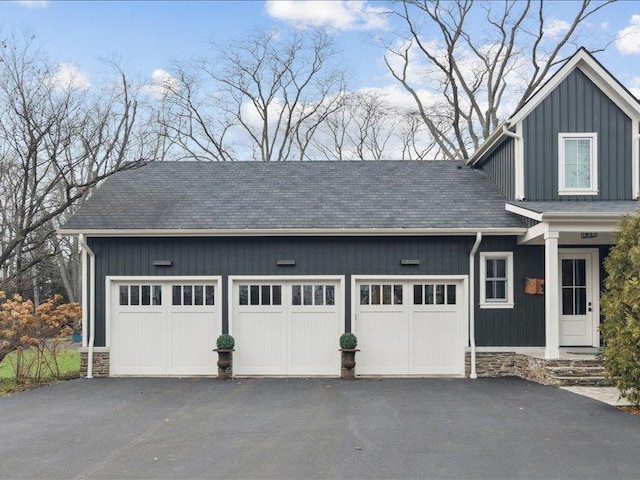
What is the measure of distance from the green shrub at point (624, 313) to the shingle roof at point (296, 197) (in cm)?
299

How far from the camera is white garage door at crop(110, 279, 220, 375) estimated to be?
35.6 ft

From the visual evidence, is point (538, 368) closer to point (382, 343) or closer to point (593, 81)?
point (382, 343)

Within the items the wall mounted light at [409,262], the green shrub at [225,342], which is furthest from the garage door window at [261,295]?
the wall mounted light at [409,262]

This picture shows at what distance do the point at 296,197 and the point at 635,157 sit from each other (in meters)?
7.05

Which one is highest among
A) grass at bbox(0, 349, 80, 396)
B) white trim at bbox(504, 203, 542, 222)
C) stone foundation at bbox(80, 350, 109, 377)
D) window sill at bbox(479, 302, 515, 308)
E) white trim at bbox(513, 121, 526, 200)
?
white trim at bbox(513, 121, 526, 200)

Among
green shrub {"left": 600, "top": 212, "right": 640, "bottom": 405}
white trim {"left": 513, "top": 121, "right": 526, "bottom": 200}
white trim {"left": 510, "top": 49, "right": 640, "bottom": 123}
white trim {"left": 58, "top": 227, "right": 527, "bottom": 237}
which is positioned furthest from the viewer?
white trim {"left": 513, "top": 121, "right": 526, "bottom": 200}

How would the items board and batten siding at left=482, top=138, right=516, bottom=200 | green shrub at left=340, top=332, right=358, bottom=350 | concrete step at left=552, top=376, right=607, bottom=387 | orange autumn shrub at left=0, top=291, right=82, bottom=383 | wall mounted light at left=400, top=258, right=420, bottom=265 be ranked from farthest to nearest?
board and batten siding at left=482, top=138, right=516, bottom=200, wall mounted light at left=400, top=258, right=420, bottom=265, green shrub at left=340, top=332, right=358, bottom=350, orange autumn shrub at left=0, top=291, right=82, bottom=383, concrete step at left=552, top=376, right=607, bottom=387

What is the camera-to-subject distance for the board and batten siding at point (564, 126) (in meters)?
11.0

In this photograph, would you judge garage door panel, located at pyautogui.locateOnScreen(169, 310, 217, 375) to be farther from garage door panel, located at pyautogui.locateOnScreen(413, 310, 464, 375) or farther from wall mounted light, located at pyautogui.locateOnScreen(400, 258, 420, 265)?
garage door panel, located at pyautogui.locateOnScreen(413, 310, 464, 375)

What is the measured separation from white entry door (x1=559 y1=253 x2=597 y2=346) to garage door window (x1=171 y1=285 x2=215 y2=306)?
23.4ft

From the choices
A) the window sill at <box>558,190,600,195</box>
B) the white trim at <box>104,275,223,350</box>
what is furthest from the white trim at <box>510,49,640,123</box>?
the white trim at <box>104,275,223,350</box>

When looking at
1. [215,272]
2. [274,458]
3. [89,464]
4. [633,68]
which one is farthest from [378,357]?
[633,68]

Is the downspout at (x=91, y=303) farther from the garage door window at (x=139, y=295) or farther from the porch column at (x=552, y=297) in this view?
the porch column at (x=552, y=297)

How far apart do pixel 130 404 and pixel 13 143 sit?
27.7 feet
